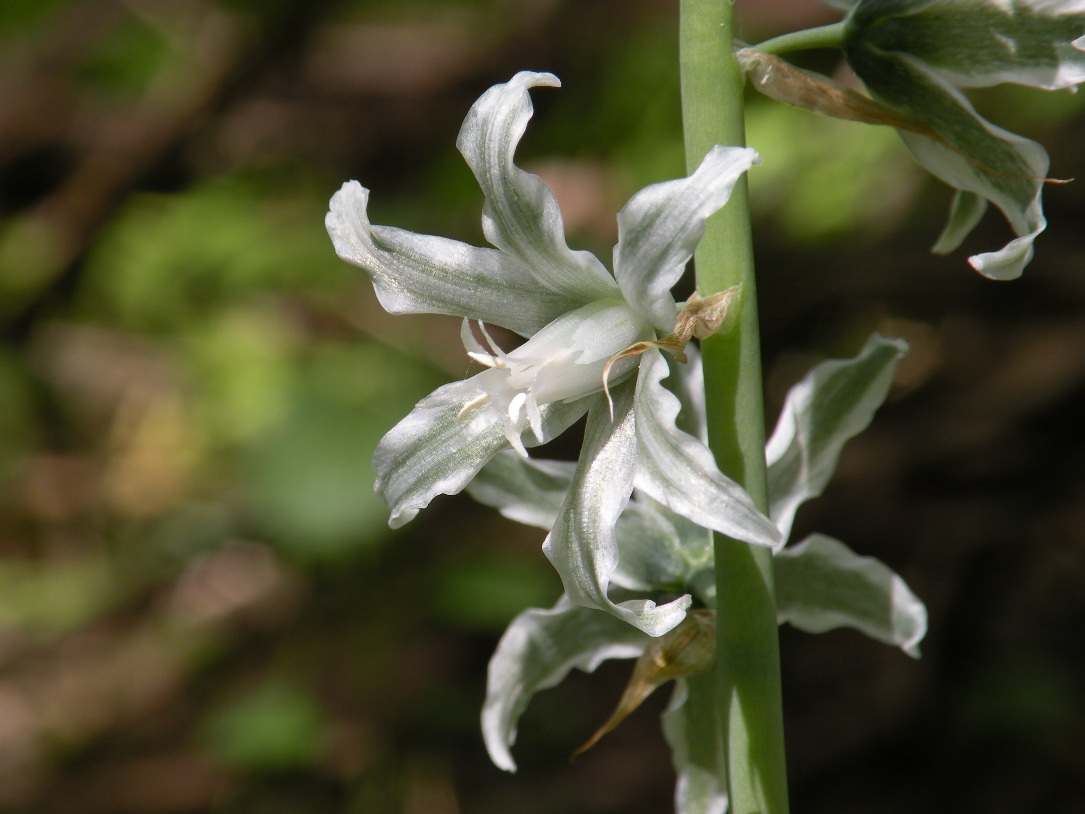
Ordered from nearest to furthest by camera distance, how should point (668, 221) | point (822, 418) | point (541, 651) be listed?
1. point (668, 221)
2. point (822, 418)
3. point (541, 651)

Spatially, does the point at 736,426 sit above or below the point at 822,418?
above

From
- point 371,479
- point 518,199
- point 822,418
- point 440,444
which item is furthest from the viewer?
point 371,479

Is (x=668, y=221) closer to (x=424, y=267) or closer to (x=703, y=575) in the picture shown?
(x=424, y=267)

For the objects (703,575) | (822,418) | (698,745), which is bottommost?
(698,745)

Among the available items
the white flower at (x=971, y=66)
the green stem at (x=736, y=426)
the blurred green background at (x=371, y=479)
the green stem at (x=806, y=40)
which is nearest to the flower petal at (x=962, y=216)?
the white flower at (x=971, y=66)

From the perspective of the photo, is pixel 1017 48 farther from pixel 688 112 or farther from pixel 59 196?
pixel 59 196

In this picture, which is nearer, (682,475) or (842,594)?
(682,475)

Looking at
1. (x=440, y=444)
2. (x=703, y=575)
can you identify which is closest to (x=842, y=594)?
(x=703, y=575)

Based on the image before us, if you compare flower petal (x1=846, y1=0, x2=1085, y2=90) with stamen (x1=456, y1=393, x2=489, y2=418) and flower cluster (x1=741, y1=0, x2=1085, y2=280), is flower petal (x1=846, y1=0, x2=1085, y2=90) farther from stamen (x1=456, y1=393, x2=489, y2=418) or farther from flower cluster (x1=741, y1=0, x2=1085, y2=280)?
stamen (x1=456, y1=393, x2=489, y2=418)
